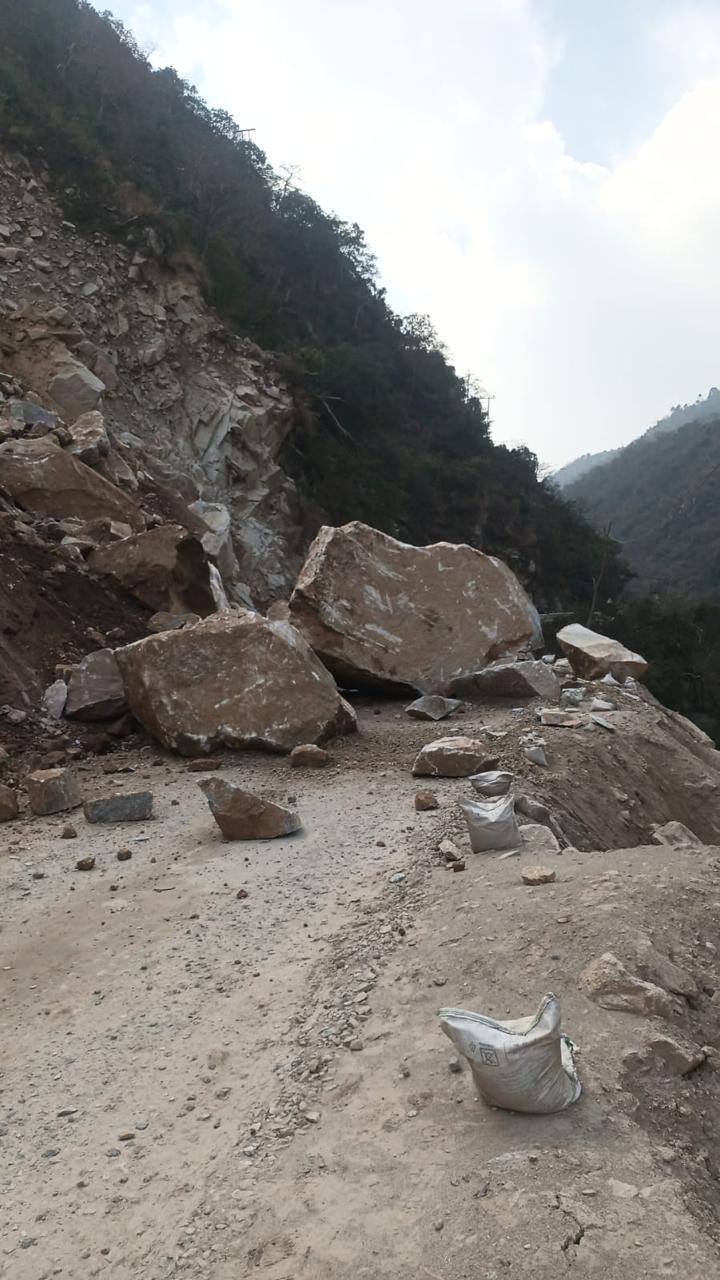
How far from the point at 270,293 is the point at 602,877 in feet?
73.9

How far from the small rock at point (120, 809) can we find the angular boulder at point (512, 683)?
330 centimetres

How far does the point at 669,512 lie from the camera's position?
41.0m

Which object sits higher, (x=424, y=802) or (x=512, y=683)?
(x=512, y=683)

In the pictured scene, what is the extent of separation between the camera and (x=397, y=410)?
84.7ft

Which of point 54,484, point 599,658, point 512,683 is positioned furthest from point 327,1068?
point 54,484

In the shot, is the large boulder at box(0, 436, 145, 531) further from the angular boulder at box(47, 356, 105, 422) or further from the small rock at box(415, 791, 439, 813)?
the small rock at box(415, 791, 439, 813)

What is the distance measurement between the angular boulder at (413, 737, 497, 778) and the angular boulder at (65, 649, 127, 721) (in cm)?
218

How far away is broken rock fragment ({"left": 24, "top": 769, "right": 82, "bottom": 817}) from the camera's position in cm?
458

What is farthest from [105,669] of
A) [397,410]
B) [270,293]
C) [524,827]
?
[397,410]

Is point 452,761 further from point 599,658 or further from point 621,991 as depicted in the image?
point 599,658

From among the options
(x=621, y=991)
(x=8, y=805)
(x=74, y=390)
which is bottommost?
(x=8, y=805)

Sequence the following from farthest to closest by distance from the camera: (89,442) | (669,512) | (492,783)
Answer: (669,512) < (89,442) < (492,783)

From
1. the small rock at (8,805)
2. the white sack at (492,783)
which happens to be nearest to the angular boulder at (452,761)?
the white sack at (492,783)

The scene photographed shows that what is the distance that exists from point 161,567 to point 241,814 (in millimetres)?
3836
